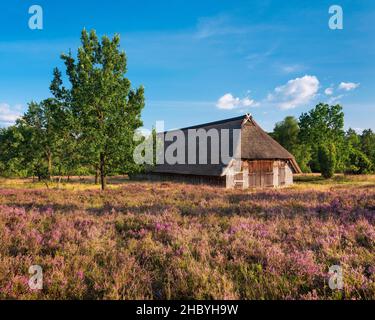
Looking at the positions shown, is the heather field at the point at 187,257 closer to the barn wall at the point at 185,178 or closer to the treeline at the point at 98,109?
the treeline at the point at 98,109

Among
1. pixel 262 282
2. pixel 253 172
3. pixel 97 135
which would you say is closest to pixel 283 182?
pixel 253 172

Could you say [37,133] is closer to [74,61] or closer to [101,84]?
[74,61]

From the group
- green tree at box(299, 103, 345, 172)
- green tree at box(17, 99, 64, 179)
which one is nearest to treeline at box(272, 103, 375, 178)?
green tree at box(299, 103, 345, 172)

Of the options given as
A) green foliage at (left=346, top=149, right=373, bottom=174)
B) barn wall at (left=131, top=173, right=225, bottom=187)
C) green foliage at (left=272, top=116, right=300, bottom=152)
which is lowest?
barn wall at (left=131, top=173, right=225, bottom=187)

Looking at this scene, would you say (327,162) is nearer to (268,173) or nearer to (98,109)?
(268,173)

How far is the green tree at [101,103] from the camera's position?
19.8 m

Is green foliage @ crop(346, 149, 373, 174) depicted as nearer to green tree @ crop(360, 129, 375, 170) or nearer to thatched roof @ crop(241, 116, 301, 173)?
green tree @ crop(360, 129, 375, 170)

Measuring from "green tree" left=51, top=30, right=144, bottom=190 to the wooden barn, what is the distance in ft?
34.4

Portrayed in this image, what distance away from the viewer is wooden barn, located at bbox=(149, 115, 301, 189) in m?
27.4

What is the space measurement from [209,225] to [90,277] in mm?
3747

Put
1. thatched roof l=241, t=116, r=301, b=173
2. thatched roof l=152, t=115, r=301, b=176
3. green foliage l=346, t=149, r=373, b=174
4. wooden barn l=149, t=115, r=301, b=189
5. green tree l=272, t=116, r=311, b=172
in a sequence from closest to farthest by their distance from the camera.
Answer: wooden barn l=149, t=115, r=301, b=189 < thatched roof l=152, t=115, r=301, b=176 < thatched roof l=241, t=116, r=301, b=173 < green foliage l=346, t=149, r=373, b=174 < green tree l=272, t=116, r=311, b=172

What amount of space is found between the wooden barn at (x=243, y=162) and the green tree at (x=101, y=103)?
34.4 feet

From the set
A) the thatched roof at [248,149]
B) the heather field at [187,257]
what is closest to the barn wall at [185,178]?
the thatched roof at [248,149]

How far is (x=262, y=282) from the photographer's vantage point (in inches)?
148
